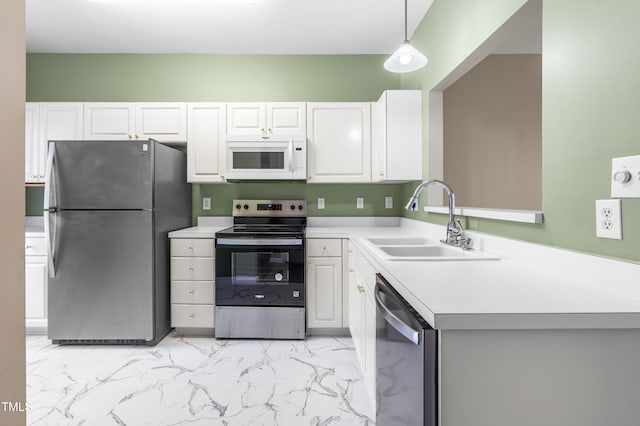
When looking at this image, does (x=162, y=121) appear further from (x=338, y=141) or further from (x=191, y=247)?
(x=338, y=141)

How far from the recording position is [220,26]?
262cm

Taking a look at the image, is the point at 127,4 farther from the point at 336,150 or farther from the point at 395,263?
the point at 395,263

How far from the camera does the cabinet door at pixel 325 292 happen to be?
2.59 meters

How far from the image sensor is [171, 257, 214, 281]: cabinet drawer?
259 cm

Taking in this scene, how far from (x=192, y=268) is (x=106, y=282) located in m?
0.61

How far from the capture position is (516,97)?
9.96 ft

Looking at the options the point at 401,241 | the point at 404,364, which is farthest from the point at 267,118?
the point at 404,364

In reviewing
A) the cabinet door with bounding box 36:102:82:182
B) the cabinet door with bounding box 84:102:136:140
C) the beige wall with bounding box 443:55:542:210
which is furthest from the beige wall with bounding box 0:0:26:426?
the beige wall with bounding box 443:55:542:210

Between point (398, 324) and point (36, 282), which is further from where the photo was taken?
point (36, 282)

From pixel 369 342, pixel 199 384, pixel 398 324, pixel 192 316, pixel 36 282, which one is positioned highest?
pixel 398 324

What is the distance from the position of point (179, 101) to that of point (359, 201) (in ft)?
6.72

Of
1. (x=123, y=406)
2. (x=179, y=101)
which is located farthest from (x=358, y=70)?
(x=123, y=406)

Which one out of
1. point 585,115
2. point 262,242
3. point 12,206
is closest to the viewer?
point 12,206

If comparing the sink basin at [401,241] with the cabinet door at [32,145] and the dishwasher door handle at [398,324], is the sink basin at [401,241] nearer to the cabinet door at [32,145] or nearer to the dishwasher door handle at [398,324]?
the dishwasher door handle at [398,324]
